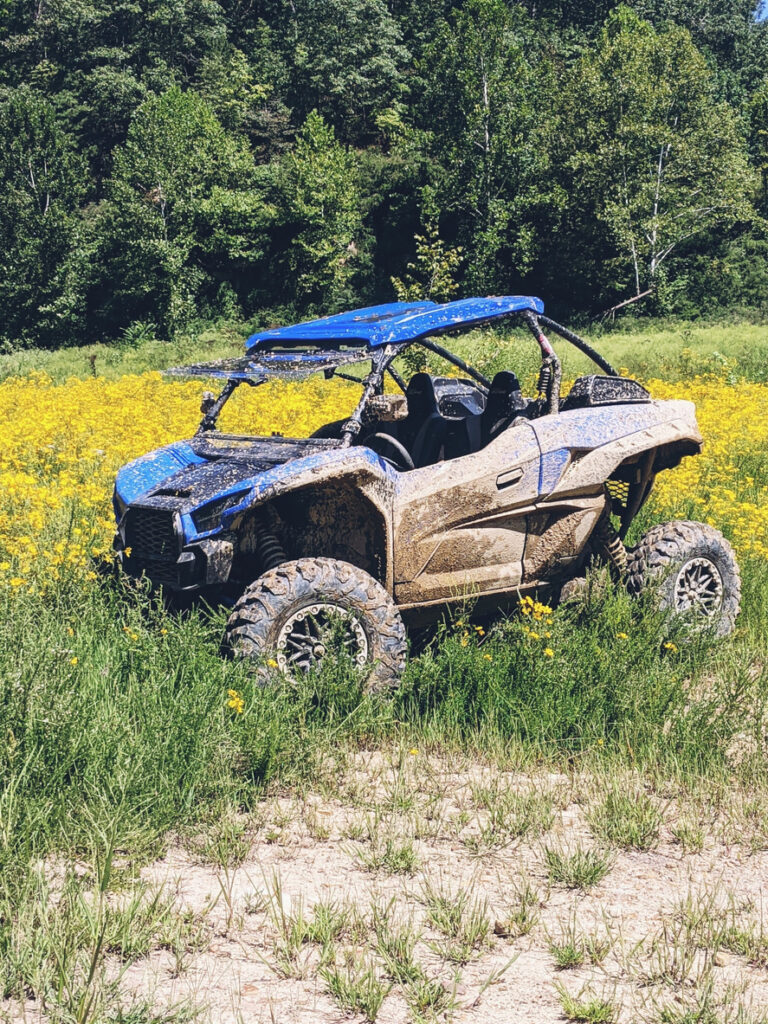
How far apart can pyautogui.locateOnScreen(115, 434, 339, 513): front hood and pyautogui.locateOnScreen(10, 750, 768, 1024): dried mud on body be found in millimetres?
1633

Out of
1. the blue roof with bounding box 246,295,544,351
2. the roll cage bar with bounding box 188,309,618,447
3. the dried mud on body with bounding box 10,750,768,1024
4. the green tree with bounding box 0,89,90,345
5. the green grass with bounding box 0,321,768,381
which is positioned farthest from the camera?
the green tree with bounding box 0,89,90,345

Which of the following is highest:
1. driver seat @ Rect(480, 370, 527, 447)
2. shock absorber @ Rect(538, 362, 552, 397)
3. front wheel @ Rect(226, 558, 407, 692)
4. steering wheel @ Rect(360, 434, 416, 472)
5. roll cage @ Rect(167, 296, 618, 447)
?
roll cage @ Rect(167, 296, 618, 447)

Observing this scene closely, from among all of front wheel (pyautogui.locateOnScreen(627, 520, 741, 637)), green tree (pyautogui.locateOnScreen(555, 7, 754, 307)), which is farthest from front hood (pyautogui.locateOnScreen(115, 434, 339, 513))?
green tree (pyautogui.locateOnScreen(555, 7, 754, 307))

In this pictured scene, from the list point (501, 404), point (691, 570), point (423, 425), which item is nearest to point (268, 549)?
point (423, 425)

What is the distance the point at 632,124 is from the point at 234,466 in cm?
4577

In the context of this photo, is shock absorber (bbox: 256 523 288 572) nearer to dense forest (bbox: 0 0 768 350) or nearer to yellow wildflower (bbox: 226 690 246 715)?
yellow wildflower (bbox: 226 690 246 715)

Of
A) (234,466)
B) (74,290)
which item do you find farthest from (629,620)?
(74,290)

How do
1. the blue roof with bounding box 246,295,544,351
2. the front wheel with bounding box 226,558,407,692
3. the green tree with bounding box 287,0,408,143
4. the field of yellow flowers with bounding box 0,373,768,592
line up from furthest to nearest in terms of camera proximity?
the green tree with bounding box 287,0,408,143
the field of yellow flowers with bounding box 0,373,768,592
the blue roof with bounding box 246,295,544,351
the front wheel with bounding box 226,558,407,692

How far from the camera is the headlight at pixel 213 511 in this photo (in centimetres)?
525

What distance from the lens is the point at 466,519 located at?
18.4 feet

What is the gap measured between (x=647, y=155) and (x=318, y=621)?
4644 cm

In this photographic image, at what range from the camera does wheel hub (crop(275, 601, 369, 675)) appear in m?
5.00

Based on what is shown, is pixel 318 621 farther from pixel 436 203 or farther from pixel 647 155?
pixel 436 203

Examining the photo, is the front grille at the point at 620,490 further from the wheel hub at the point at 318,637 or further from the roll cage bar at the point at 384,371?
the wheel hub at the point at 318,637
